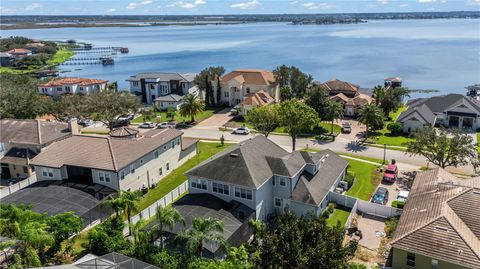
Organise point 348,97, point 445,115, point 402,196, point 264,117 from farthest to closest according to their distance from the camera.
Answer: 1. point 348,97
2. point 445,115
3. point 264,117
4. point 402,196

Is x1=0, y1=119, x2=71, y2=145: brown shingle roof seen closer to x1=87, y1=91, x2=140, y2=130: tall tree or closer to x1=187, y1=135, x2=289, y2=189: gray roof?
x1=87, y1=91, x2=140, y2=130: tall tree

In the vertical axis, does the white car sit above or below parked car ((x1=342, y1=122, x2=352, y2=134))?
above

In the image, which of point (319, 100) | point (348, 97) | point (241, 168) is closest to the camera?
point (241, 168)

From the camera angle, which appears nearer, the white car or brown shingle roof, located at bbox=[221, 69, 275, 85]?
the white car

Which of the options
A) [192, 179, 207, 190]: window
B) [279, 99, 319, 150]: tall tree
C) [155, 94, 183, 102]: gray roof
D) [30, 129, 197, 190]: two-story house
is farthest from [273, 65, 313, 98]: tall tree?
[192, 179, 207, 190]: window

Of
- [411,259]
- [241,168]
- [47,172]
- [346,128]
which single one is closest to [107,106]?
[47,172]

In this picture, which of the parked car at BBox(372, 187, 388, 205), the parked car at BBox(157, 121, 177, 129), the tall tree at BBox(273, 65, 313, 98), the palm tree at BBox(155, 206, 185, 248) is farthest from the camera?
the tall tree at BBox(273, 65, 313, 98)

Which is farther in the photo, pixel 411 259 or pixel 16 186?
pixel 16 186

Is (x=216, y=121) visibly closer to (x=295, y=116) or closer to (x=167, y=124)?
(x=167, y=124)
